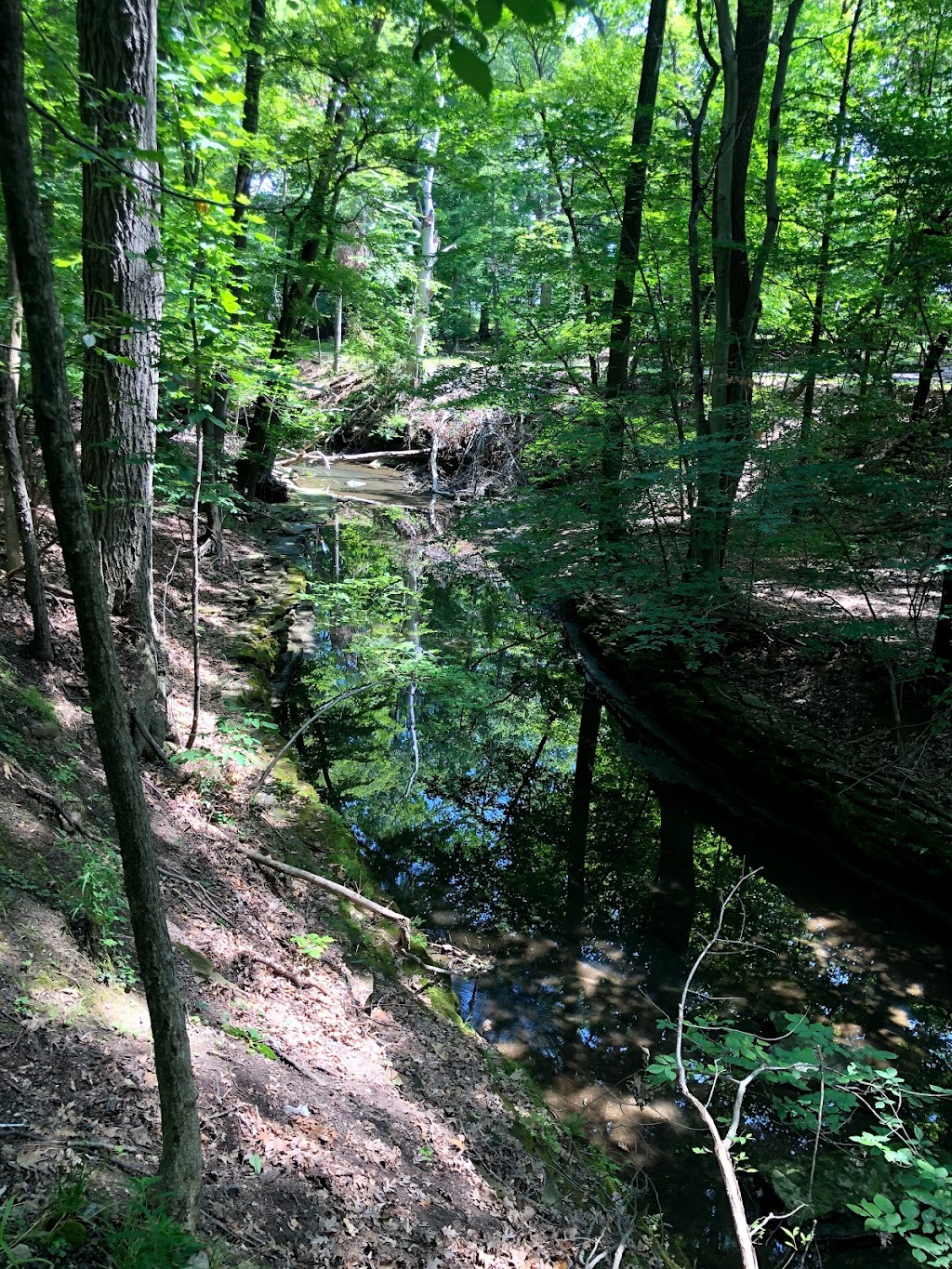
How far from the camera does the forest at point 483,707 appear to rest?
228cm

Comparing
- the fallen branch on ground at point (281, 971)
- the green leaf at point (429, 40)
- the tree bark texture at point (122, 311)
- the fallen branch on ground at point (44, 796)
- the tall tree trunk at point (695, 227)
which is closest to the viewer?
the green leaf at point (429, 40)

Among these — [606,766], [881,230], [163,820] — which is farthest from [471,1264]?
[881,230]

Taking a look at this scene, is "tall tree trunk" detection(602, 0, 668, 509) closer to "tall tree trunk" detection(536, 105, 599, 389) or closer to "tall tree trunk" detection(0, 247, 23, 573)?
"tall tree trunk" detection(536, 105, 599, 389)

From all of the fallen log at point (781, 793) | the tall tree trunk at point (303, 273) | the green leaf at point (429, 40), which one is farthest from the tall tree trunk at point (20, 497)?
the fallen log at point (781, 793)

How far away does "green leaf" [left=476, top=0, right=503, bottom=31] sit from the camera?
3.81 feet

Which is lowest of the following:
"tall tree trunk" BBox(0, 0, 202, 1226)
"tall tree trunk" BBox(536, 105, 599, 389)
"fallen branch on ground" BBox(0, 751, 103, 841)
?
"fallen branch on ground" BBox(0, 751, 103, 841)

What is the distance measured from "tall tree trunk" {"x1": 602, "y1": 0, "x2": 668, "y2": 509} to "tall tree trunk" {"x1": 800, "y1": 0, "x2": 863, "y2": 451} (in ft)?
7.05

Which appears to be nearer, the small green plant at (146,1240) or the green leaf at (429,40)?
the green leaf at (429,40)

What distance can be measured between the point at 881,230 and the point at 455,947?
29.4ft

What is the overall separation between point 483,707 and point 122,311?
642cm

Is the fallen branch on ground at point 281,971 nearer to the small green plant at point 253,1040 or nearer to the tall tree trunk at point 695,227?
the small green plant at point 253,1040

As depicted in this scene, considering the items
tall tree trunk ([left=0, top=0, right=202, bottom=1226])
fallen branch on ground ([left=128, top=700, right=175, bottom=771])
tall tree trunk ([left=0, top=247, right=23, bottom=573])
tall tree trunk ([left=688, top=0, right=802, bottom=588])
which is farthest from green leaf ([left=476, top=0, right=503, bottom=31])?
tall tree trunk ([left=688, top=0, right=802, bottom=588])

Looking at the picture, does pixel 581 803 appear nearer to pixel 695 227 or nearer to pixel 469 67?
pixel 695 227

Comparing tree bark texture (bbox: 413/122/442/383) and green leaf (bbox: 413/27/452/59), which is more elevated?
tree bark texture (bbox: 413/122/442/383)
